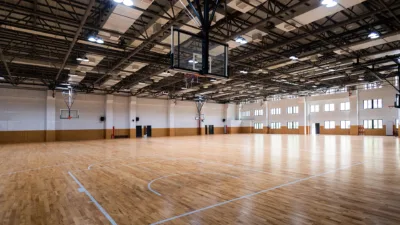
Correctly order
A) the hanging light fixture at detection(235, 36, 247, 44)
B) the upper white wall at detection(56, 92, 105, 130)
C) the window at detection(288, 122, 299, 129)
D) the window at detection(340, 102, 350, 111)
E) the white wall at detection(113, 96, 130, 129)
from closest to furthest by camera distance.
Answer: the hanging light fixture at detection(235, 36, 247, 44), the upper white wall at detection(56, 92, 105, 130), the white wall at detection(113, 96, 130, 129), the window at detection(340, 102, 350, 111), the window at detection(288, 122, 299, 129)

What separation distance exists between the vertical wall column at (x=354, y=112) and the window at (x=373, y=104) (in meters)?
0.93

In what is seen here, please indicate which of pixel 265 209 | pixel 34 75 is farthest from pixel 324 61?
pixel 34 75

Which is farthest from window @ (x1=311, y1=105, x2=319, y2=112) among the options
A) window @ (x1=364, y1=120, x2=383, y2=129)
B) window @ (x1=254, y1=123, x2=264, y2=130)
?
window @ (x1=254, y1=123, x2=264, y2=130)

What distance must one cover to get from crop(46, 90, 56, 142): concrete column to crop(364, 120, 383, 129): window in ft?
119

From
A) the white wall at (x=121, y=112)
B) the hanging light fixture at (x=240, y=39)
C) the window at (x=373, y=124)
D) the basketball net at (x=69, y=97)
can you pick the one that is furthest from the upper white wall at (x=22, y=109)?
the window at (x=373, y=124)

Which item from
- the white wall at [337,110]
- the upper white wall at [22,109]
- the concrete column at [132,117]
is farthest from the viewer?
the concrete column at [132,117]

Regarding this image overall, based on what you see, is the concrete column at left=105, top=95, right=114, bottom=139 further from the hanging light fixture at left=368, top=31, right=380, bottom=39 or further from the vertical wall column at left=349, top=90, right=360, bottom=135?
the vertical wall column at left=349, top=90, right=360, bottom=135

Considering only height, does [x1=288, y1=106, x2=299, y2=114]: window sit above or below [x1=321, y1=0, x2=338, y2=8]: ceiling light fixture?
below

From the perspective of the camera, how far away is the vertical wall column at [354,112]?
97.8 feet

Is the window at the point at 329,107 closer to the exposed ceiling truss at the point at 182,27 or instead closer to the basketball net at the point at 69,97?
the exposed ceiling truss at the point at 182,27

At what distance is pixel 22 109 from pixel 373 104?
39.2m

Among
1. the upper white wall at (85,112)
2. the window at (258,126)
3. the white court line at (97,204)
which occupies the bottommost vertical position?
the white court line at (97,204)

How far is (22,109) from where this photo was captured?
2353cm

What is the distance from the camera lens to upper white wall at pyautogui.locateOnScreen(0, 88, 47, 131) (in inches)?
896
